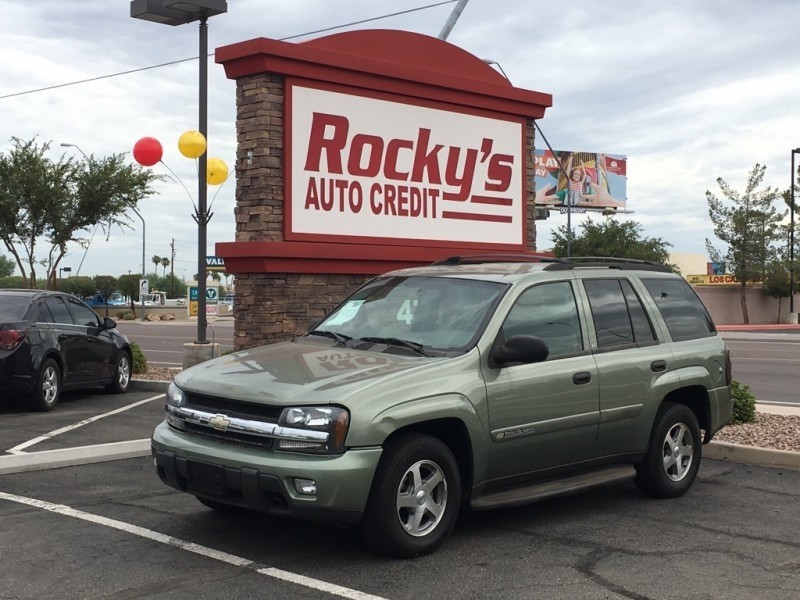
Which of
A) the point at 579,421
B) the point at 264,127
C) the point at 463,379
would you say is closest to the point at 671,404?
the point at 579,421

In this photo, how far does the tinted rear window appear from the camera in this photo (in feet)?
40.7

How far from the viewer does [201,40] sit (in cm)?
1565

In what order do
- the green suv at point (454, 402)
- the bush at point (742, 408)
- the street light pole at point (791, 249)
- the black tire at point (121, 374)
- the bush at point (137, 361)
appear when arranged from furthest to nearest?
1. the street light pole at point (791, 249)
2. the bush at point (137, 361)
3. the black tire at point (121, 374)
4. the bush at point (742, 408)
5. the green suv at point (454, 402)

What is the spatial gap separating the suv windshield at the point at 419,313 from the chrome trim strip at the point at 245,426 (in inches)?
47.3

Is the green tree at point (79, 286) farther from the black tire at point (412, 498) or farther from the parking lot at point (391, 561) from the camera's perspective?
the black tire at point (412, 498)

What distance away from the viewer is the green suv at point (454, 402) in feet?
18.0

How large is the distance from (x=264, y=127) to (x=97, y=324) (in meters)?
3.97

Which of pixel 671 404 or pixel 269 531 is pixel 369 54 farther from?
pixel 269 531

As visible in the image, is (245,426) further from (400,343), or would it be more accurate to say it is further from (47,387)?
(47,387)

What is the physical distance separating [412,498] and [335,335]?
159 centimetres

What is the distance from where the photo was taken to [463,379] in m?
6.03

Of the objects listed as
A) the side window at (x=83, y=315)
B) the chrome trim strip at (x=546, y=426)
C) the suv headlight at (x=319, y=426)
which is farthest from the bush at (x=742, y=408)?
the side window at (x=83, y=315)

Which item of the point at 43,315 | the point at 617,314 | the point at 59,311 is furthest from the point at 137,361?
the point at 617,314

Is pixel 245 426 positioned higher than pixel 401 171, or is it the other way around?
pixel 401 171
